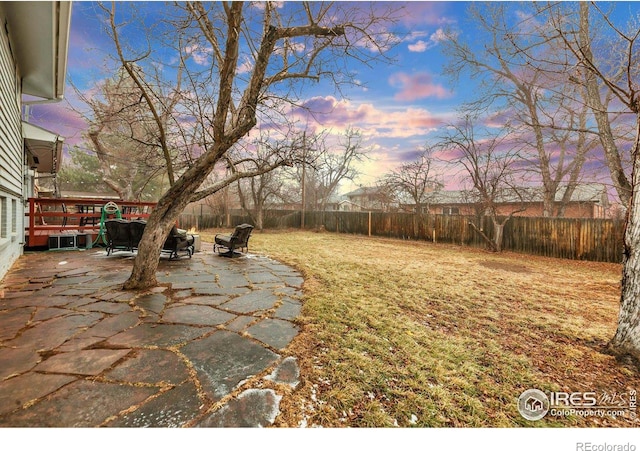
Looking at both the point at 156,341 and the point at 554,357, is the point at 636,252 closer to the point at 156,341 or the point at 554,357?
the point at 554,357

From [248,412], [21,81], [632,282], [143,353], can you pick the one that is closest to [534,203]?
[632,282]

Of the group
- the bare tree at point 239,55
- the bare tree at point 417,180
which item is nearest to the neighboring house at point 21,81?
the bare tree at point 239,55

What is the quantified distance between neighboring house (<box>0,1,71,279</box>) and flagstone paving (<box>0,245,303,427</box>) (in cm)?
189

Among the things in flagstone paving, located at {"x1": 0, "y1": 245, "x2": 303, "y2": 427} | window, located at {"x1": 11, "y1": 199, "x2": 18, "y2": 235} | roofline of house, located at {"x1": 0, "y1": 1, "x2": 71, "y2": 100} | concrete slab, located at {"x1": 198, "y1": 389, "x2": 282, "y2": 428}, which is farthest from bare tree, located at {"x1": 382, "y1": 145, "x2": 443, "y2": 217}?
window, located at {"x1": 11, "y1": 199, "x2": 18, "y2": 235}

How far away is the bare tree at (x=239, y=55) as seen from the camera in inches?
137

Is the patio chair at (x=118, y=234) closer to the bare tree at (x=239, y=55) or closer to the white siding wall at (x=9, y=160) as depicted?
the white siding wall at (x=9, y=160)

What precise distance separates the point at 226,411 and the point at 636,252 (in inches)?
141

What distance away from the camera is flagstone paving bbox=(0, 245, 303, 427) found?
1501mm

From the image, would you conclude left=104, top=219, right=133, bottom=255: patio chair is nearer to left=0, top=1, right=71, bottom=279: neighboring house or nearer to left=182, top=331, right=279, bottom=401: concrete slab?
left=0, top=1, right=71, bottom=279: neighboring house

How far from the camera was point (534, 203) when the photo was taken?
38.1ft

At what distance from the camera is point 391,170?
1451 centimetres

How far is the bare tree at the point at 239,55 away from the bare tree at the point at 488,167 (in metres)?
7.63

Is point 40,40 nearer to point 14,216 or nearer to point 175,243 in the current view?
point 14,216
